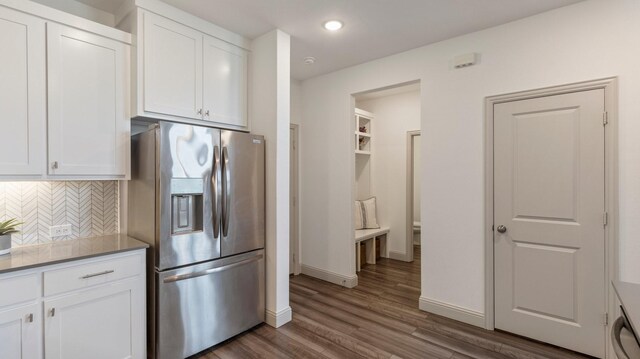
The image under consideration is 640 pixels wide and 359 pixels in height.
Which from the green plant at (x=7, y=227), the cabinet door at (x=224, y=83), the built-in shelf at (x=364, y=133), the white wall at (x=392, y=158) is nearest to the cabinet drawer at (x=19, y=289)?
the green plant at (x=7, y=227)

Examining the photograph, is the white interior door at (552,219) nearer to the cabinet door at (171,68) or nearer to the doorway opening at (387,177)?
the doorway opening at (387,177)

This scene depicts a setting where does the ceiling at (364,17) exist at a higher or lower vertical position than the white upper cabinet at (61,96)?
higher

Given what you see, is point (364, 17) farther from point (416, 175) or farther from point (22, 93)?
point (416, 175)

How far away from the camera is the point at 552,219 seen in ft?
7.97

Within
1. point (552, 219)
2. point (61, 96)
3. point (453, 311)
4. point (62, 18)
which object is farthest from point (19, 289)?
point (552, 219)

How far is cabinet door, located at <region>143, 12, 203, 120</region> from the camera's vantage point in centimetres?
227

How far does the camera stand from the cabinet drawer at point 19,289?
161 cm

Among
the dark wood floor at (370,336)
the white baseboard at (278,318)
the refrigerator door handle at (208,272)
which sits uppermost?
the refrigerator door handle at (208,272)

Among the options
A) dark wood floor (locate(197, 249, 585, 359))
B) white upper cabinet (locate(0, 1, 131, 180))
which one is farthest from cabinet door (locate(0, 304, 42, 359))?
dark wood floor (locate(197, 249, 585, 359))

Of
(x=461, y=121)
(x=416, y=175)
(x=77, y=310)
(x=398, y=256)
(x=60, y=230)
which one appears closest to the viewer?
(x=77, y=310)

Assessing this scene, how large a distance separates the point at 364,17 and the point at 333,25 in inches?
11.2

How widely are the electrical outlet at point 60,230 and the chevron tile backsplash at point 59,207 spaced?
22 millimetres

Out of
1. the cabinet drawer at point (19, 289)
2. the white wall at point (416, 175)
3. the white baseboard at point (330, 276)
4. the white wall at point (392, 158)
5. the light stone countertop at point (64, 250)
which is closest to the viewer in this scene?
the cabinet drawer at point (19, 289)

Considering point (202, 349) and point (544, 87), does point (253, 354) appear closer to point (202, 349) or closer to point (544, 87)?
point (202, 349)
